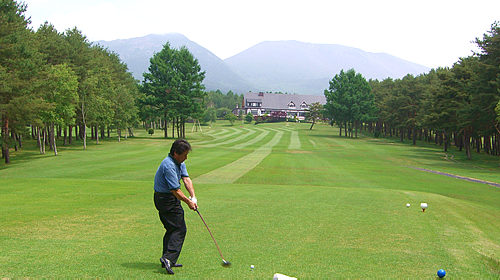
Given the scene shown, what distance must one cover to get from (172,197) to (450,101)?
68754 mm

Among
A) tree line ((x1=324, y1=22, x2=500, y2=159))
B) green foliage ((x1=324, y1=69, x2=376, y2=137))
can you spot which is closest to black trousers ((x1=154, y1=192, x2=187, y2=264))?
tree line ((x1=324, y1=22, x2=500, y2=159))

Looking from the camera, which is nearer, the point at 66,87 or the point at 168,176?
the point at 168,176

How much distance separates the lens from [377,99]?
447 feet

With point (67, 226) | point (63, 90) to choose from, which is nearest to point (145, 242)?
point (67, 226)

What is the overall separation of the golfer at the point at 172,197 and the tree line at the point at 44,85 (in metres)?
35.2

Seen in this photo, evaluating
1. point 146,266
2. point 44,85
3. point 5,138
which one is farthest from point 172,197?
point 44,85

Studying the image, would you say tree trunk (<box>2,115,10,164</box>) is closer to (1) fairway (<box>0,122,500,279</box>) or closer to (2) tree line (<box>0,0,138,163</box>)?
(2) tree line (<box>0,0,138,163</box>)

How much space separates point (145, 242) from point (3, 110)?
Result: 35.2 meters

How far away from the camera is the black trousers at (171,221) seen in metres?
7.89

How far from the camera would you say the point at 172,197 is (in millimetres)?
7941

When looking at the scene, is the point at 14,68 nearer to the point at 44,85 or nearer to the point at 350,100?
the point at 44,85

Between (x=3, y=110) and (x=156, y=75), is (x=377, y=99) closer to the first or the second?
(x=156, y=75)

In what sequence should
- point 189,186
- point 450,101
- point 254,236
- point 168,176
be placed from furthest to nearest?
point 450,101, point 254,236, point 189,186, point 168,176

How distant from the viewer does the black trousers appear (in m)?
7.89
